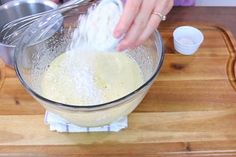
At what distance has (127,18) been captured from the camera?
0.58 m

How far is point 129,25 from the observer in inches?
22.8

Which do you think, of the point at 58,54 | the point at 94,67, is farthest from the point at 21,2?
the point at 94,67

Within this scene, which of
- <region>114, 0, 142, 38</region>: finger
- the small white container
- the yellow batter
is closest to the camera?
<region>114, 0, 142, 38</region>: finger

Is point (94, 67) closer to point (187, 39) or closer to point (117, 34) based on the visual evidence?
point (117, 34)

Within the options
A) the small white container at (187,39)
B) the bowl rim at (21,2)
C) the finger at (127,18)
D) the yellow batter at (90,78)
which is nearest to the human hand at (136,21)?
the finger at (127,18)

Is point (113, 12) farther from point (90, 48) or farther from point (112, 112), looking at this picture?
point (112, 112)

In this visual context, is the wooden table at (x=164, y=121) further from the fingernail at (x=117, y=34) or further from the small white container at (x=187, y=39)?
the fingernail at (x=117, y=34)

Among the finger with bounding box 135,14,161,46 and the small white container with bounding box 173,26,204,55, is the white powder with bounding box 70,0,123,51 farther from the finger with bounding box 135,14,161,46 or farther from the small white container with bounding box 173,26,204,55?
the small white container with bounding box 173,26,204,55

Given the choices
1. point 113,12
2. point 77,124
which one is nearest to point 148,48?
point 113,12

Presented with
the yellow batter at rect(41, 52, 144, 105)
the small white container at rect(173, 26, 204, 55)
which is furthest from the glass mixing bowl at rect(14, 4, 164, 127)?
the small white container at rect(173, 26, 204, 55)

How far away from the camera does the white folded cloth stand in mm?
686

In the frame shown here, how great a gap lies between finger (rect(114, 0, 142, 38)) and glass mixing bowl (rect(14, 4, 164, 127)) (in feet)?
0.34

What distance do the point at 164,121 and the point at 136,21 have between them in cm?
24

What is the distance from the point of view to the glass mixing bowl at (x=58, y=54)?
0.59 m
